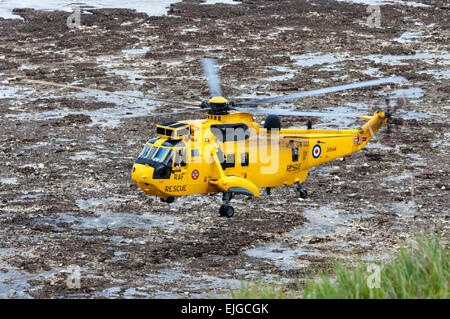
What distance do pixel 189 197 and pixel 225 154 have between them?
10.1 feet

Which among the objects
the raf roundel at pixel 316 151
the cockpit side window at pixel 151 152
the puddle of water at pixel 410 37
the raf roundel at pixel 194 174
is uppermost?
the puddle of water at pixel 410 37

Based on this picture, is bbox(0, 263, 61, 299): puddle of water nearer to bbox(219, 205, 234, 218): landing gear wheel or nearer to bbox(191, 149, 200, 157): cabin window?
bbox(191, 149, 200, 157): cabin window

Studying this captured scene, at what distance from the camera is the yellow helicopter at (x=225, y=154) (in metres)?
18.0

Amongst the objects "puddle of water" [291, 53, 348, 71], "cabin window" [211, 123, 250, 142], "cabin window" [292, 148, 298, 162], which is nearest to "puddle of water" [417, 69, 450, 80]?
"puddle of water" [291, 53, 348, 71]

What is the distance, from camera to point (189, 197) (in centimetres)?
2119

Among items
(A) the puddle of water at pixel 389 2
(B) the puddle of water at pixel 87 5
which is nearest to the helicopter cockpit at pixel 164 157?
(B) the puddle of water at pixel 87 5

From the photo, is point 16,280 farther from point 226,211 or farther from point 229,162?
point 229,162

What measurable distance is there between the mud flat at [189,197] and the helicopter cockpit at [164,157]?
78cm

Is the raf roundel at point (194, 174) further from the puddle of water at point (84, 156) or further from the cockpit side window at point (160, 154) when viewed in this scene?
the puddle of water at point (84, 156)

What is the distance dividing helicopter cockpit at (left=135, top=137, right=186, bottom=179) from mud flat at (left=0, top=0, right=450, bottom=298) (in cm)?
78
